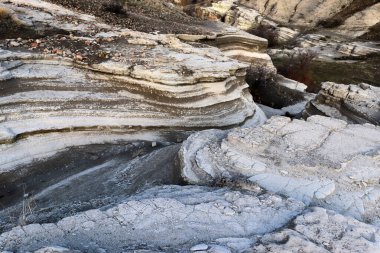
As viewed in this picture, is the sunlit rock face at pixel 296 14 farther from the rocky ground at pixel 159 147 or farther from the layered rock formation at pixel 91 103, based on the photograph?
the layered rock formation at pixel 91 103

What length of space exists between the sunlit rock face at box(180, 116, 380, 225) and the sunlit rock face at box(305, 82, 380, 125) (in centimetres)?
266

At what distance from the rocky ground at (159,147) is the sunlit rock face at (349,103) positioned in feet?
0.13

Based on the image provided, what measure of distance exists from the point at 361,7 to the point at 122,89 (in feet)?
74.3

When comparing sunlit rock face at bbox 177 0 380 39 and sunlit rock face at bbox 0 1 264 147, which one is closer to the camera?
sunlit rock face at bbox 0 1 264 147

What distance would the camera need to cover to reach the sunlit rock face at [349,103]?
30.7 feet

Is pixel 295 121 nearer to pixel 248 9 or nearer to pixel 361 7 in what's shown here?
pixel 248 9

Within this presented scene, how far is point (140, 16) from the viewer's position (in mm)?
12586

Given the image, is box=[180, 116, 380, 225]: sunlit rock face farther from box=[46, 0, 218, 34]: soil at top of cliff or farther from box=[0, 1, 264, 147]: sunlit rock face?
box=[46, 0, 218, 34]: soil at top of cliff

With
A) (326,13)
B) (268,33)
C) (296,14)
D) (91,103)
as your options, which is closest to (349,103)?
(91,103)

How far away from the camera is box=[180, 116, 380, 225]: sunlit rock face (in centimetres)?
505

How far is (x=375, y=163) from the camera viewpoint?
581 cm

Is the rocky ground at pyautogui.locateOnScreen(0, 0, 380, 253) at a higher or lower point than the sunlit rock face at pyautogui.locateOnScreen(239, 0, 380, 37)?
lower

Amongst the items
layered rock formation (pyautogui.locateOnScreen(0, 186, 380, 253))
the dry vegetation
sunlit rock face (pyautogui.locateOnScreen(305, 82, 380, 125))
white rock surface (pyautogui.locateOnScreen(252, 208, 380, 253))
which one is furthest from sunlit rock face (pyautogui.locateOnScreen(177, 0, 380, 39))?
white rock surface (pyautogui.locateOnScreen(252, 208, 380, 253))

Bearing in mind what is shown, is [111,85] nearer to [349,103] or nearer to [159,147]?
[159,147]
